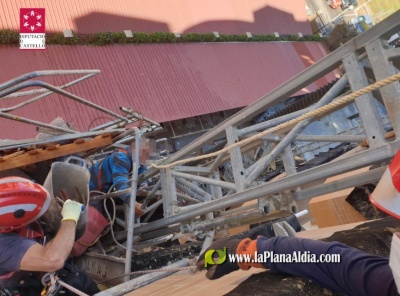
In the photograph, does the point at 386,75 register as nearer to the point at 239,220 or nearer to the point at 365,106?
the point at 365,106

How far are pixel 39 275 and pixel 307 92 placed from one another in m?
15.6

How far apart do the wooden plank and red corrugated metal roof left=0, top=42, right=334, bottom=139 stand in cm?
440

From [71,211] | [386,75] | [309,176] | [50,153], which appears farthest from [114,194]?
[386,75]

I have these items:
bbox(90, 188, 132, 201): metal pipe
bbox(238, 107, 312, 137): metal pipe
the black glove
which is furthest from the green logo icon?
bbox(90, 188, 132, 201): metal pipe

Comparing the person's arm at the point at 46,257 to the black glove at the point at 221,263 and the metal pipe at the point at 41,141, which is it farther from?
the metal pipe at the point at 41,141

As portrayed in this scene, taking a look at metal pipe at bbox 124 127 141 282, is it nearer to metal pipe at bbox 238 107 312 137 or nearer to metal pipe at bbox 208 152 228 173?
metal pipe at bbox 208 152 228 173

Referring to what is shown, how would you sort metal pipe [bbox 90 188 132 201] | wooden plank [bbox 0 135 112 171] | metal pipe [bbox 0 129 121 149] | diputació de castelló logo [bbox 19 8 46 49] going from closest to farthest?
wooden plank [bbox 0 135 112 171] → metal pipe [bbox 0 129 121 149] → metal pipe [bbox 90 188 132 201] → diputació de castelló logo [bbox 19 8 46 49]

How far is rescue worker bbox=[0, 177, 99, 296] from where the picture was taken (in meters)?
2.63

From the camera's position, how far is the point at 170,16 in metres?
13.8

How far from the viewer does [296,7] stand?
774 inches

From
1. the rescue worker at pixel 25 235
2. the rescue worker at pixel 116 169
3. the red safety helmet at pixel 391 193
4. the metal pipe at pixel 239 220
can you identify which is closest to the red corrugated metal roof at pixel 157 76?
the rescue worker at pixel 116 169

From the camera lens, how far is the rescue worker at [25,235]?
263 centimetres

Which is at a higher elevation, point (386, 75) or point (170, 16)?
point (170, 16)

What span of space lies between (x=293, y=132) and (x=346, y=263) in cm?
152
